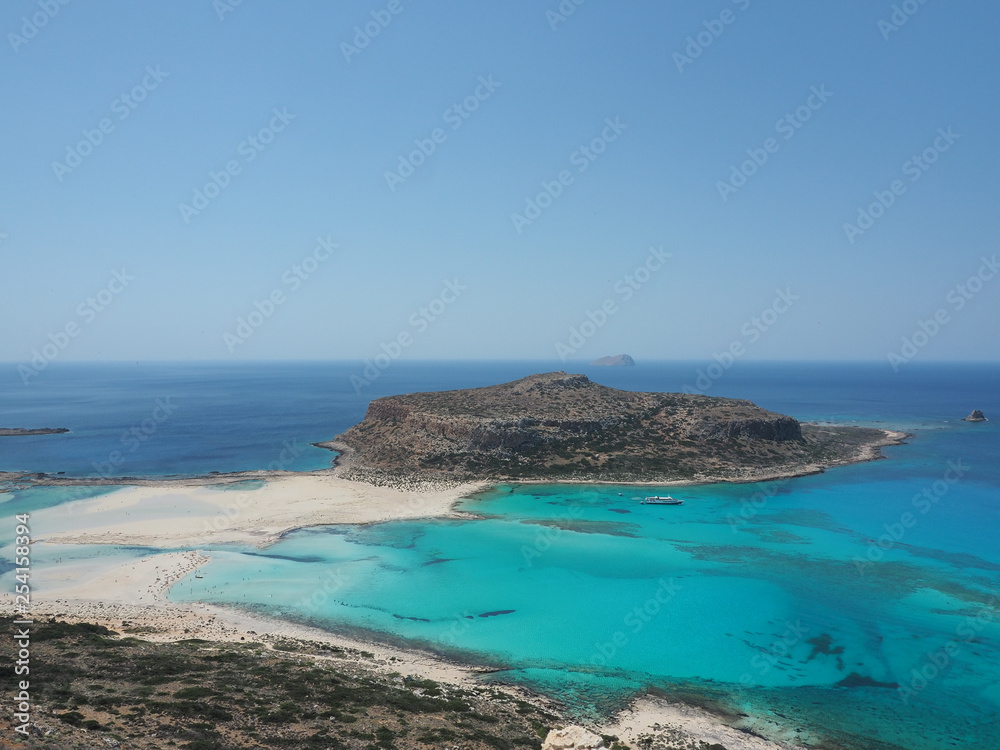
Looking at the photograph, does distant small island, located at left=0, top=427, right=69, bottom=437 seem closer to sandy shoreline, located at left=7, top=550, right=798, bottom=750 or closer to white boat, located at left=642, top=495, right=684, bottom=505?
sandy shoreline, located at left=7, top=550, right=798, bottom=750

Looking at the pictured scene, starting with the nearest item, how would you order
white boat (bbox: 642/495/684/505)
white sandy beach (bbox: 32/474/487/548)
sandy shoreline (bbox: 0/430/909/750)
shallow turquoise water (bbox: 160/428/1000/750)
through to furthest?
sandy shoreline (bbox: 0/430/909/750)
shallow turquoise water (bbox: 160/428/1000/750)
white sandy beach (bbox: 32/474/487/548)
white boat (bbox: 642/495/684/505)

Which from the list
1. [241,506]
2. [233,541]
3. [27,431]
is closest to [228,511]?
[241,506]

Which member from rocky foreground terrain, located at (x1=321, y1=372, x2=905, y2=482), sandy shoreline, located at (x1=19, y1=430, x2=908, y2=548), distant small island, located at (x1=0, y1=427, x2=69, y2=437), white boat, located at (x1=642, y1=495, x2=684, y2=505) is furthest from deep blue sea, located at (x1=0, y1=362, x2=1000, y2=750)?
distant small island, located at (x1=0, y1=427, x2=69, y2=437)

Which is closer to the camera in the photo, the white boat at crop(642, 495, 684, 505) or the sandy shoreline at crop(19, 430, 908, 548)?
the sandy shoreline at crop(19, 430, 908, 548)

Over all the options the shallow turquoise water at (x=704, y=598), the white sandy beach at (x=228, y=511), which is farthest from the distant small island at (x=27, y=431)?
the shallow turquoise water at (x=704, y=598)

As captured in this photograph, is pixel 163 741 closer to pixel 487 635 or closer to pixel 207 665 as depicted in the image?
pixel 207 665

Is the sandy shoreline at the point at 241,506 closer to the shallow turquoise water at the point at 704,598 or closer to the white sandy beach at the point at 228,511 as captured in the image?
the white sandy beach at the point at 228,511

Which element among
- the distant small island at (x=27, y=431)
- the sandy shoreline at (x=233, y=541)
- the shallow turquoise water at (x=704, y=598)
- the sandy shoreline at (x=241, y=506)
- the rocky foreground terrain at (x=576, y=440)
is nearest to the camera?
the sandy shoreline at (x=233, y=541)
